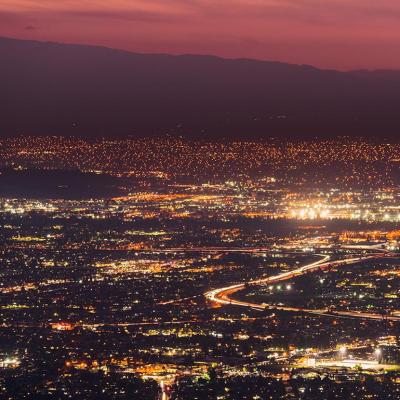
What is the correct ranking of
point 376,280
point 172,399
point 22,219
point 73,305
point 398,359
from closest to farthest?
point 172,399 < point 398,359 < point 73,305 < point 376,280 < point 22,219

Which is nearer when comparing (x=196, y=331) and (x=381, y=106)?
(x=196, y=331)

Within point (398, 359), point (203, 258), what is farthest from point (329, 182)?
point (398, 359)

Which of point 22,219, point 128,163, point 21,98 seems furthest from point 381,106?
point 22,219

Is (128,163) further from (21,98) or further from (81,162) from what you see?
(21,98)

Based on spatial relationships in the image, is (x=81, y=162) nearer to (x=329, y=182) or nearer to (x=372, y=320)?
(x=329, y=182)

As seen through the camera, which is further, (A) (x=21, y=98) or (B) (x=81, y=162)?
(A) (x=21, y=98)

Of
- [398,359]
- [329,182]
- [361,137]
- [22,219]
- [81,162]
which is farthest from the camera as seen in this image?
[361,137]
